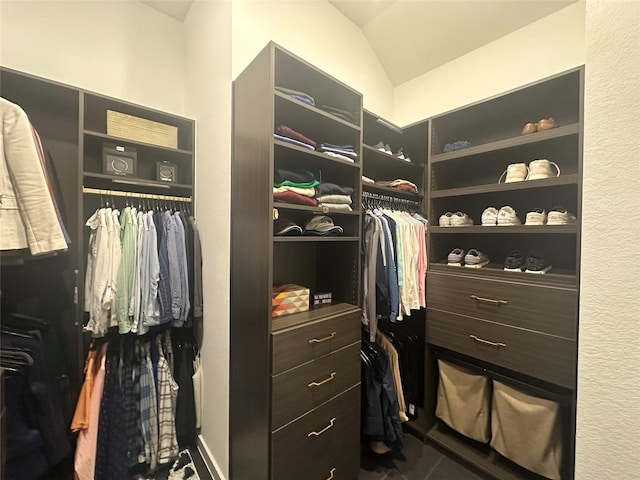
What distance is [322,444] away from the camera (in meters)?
1.19

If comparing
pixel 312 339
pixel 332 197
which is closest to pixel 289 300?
pixel 312 339

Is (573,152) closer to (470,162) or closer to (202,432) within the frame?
(470,162)

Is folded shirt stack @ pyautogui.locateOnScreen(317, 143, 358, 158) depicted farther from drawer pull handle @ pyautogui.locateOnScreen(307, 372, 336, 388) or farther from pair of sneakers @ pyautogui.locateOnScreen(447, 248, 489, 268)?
drawer pull handle @ pyautogui.locateOnScreen(307, 372, 336, 388)

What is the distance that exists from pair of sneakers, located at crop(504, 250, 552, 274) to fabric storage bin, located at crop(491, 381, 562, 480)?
69cm

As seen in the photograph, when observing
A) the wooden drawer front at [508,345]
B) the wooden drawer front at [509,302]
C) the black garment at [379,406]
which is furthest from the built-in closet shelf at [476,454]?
the wooden drawer front at [509,302]

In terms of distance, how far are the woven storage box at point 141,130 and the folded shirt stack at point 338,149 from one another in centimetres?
106

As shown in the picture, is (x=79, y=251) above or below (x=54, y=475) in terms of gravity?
above

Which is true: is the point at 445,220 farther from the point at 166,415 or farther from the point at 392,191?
the point at 166,415

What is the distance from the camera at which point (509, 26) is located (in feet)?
5.67

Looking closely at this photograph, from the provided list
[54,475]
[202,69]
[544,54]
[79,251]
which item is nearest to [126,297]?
[79,251]

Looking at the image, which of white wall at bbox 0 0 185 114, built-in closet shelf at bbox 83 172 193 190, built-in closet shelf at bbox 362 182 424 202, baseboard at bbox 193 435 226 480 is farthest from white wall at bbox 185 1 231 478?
built-in closet shelf at bbox 362 182 424 202

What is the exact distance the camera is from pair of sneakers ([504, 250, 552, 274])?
53.0 inches

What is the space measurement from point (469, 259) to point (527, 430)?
0.97 metres

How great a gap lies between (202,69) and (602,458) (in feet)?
7.95
